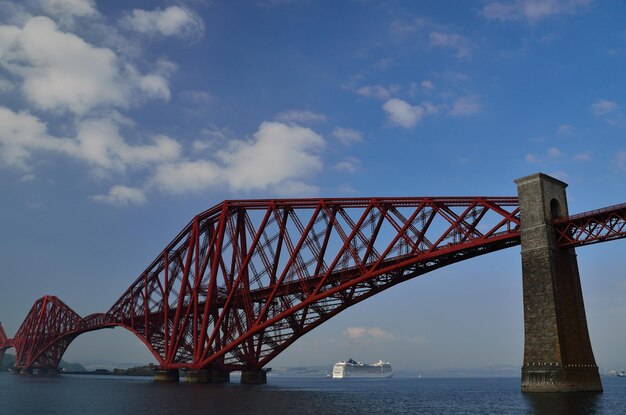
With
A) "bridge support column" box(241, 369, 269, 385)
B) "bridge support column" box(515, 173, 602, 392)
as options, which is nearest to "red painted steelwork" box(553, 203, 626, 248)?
"bridge support column" box(515, 173, 602, 392)

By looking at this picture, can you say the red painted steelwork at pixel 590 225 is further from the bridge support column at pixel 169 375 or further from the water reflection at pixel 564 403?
the bridge support column at pixel 169 375

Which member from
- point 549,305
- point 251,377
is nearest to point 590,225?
point 549,305

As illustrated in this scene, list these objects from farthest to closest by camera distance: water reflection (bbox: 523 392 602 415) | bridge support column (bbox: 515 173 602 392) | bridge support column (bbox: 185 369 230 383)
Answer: bridge support column (bbox: 185 369 230 383) < bridge support column (bbox: 515 173 602 392) < water reflection (bbox: 523 392 602 415)

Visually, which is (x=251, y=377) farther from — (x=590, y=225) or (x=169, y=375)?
(x=590, y=225)

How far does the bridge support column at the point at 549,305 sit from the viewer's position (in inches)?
1690

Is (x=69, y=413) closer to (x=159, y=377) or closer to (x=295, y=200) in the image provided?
(x=295, y=200)

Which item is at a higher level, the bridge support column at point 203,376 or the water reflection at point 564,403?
the bridge support column at point 203,376

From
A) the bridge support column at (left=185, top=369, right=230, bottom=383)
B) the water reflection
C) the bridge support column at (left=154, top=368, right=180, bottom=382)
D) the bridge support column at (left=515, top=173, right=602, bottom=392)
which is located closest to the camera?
the water reflection

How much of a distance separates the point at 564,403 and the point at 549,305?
28.8 feet

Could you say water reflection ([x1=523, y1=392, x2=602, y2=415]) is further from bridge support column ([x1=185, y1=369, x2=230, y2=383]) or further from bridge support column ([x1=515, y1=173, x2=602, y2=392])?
bridge support column ([x1=185, y1=369, x2=230, y2=383])

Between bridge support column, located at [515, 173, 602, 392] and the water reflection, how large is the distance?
0.54 metres

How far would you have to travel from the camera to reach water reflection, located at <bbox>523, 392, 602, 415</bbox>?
1332 inches

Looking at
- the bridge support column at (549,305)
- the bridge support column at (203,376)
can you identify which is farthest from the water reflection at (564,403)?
the bridge support column at (203,376)

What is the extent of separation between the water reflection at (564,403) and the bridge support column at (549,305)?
21.1 inches
